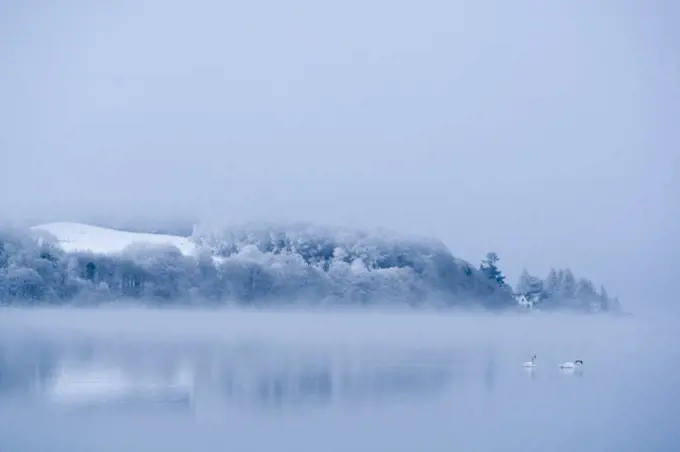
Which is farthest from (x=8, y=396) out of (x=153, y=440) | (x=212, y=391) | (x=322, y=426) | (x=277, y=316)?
(x=277, y=316)

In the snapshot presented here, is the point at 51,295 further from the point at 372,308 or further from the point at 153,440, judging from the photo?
the point at 153,440

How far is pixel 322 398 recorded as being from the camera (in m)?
16.7

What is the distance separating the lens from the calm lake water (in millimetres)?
12820

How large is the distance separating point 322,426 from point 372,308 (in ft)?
170

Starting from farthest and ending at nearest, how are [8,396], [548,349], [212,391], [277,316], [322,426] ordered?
[277,316]
[548,349]
[212,391]
[8,396]
[322,426]

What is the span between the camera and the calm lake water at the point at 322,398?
12820mm

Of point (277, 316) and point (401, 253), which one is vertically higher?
point (401, 253)

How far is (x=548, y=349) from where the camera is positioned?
31641mm

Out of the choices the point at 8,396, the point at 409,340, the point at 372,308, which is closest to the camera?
the point at 8,396

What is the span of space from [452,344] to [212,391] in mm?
17475

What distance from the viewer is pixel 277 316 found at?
60844mm

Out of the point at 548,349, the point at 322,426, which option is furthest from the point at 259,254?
the point at 322,426

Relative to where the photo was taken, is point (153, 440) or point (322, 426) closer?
point (153, 440)

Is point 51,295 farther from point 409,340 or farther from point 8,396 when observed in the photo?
point 8,396
